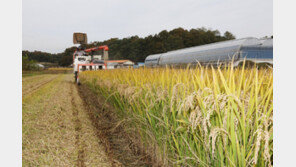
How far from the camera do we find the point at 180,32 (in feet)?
215

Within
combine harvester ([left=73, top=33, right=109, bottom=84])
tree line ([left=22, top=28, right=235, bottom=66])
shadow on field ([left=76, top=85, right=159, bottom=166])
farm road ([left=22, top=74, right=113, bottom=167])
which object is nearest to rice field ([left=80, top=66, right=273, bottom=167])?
shadow on field ([left=76, top=85, right=159, bottom=166])

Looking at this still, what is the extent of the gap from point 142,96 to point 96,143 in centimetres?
135

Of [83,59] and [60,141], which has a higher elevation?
[83,59]

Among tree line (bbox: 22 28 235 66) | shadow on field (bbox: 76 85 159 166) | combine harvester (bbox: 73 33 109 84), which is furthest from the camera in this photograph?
tree line (bbox: 22 28 235 66)

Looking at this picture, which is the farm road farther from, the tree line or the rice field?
the tree line

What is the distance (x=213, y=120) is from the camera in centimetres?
153

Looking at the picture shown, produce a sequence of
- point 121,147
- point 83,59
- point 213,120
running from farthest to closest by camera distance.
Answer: point 83,59 < point 121,147 < point 213,120

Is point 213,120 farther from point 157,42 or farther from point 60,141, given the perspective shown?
point 157,42

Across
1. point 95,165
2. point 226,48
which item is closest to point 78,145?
point 95,165

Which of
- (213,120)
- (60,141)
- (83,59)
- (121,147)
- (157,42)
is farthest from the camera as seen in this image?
(157,42)

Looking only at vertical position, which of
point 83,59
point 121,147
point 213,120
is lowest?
point 121,147

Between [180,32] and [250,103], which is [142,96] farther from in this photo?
[180,32]

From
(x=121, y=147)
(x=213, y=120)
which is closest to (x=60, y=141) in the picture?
(x=121, y=147)

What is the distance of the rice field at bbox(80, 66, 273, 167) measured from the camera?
4.32ft
